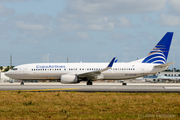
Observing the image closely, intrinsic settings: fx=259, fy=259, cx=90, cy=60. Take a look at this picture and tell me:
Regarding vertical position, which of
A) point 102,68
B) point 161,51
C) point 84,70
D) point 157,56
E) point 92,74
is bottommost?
point 92,74

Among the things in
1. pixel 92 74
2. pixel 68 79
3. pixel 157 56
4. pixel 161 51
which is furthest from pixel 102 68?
pixel 161 51

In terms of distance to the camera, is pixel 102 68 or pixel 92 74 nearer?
pixel 92 74

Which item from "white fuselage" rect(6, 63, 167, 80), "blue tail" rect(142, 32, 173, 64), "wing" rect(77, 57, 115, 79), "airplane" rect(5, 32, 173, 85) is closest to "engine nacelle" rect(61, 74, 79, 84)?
"airplane" rect(5, 32, 173, 85)

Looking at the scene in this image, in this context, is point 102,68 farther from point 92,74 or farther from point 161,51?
point 161,51

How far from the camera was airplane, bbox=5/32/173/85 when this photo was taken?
140 feet

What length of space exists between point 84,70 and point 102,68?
3018 mm

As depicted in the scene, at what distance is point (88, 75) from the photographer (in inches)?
1642

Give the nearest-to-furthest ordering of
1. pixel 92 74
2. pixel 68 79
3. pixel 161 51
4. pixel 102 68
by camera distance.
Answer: pixel 68 79, pixel 92 74, pixel 102 68, pixel 161 51

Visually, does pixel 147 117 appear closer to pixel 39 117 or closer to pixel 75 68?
pixel 39 117

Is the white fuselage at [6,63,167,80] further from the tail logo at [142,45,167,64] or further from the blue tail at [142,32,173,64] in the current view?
the blue tail at [142,32,173,64]

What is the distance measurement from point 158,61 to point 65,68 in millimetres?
15929

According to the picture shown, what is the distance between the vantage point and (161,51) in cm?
4438

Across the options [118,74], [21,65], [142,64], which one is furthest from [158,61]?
[21,65]

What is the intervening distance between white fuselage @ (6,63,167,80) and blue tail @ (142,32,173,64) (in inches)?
64.4
